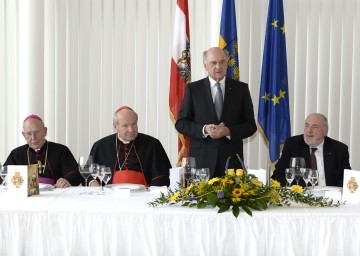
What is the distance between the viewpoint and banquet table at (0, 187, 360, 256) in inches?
114

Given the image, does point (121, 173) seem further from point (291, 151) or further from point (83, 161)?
→ point (291, 151)

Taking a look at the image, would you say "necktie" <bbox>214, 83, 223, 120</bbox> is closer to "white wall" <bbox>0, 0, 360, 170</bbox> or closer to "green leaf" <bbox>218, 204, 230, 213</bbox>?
"white wall" <bbox>0, 0, 360, 170</bbox>

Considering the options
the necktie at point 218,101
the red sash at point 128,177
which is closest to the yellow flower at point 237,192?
the red sash at point 128,177

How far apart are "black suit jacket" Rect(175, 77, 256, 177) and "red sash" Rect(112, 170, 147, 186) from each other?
71 cm

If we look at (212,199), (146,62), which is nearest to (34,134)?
(212,199)

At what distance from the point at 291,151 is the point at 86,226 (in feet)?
7.54

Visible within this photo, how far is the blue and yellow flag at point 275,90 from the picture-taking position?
614 centimetres

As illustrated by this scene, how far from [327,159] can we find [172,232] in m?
2.12

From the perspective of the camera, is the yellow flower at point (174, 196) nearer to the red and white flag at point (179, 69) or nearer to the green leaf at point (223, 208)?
the green leaf at point (223, 208)

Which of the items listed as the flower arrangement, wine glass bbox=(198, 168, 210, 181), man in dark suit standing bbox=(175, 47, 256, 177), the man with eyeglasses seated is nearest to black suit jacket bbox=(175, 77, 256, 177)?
man in dark suit standing bbox=(175, 47, 256, 177)

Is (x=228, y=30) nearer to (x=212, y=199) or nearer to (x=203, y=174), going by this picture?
(x=203, y=174)

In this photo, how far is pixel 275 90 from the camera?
20.1 ft

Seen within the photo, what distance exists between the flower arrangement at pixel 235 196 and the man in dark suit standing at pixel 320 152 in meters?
1.39

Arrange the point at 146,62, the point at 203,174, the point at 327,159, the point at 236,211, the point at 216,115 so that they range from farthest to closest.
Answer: the point at 146,62 < the point at 216,115 < the point at 327,159 < the point at 203,174 < the point at 236,211
